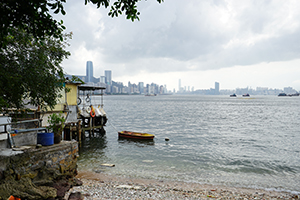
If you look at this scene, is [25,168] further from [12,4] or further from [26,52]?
[12,4]

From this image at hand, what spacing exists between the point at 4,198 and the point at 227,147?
72.8ft

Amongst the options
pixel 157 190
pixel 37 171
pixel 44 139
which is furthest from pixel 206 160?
pixel 37 171

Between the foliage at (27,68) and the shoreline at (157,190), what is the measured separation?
16.2ft

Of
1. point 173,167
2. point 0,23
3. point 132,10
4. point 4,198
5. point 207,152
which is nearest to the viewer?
point 0,23

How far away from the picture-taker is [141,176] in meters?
14.6

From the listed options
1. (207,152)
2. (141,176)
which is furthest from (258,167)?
(141,176)

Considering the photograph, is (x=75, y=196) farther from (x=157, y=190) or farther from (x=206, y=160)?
(x=206, y=160)

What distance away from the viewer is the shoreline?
10336mm

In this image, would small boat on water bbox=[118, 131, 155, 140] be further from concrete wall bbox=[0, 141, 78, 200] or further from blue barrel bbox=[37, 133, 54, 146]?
blue barrel bbox=[37, 133, 54, 146]

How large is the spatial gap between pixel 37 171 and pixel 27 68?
4.53m

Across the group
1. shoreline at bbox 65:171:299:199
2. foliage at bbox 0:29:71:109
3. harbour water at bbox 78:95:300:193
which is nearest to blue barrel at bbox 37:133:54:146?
foliage at bbox 0:29:71:109

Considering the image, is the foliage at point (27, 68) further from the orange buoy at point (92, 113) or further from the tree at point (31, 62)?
the orange buoy at point (92, 113)

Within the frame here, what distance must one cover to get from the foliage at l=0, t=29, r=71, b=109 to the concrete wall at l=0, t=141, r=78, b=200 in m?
2.23

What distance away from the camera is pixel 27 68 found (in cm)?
792
